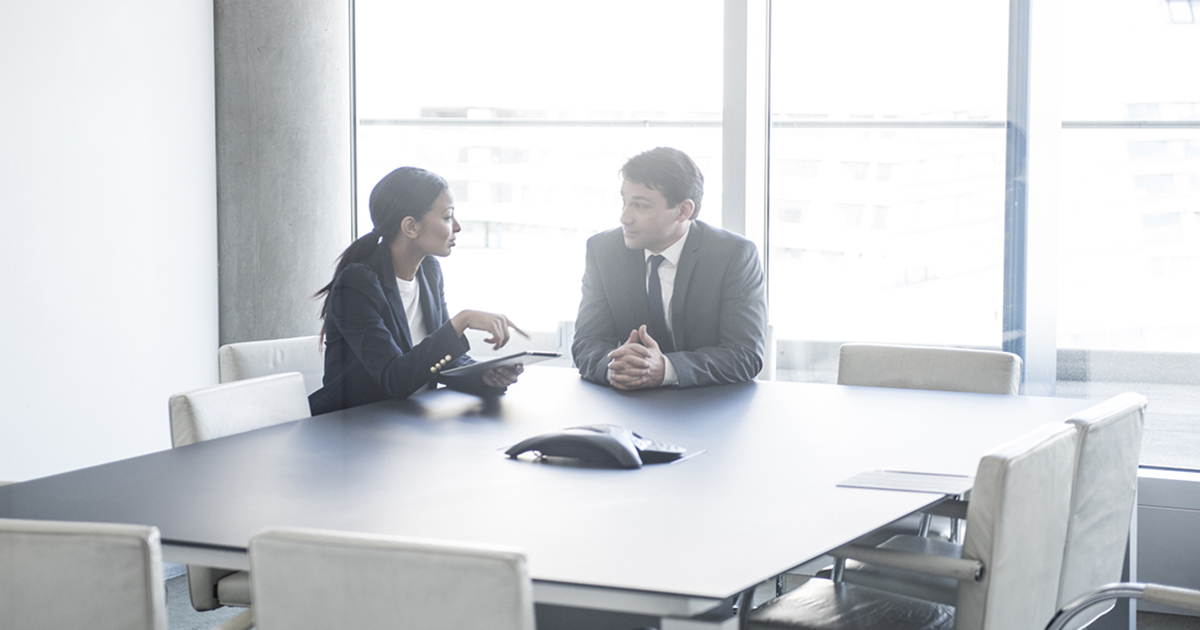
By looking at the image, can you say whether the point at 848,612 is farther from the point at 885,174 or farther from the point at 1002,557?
the point at 885,174

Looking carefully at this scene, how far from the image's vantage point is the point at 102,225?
4.35m

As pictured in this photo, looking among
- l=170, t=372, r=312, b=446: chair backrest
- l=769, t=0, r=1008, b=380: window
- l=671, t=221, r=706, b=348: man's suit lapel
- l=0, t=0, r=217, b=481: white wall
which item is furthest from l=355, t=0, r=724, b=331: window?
l=170, t=372, r=312, b=446: chair backrest

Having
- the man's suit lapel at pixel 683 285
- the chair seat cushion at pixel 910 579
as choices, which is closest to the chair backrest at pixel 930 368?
the man's suit lapel at pixel 683 285

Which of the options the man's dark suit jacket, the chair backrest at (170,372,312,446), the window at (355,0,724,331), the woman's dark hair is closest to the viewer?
the chair backrest at (170,372,312,446)

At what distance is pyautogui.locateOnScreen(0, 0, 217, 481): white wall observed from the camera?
13.0 feet

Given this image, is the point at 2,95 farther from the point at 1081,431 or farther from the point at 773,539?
the point at 1081,431

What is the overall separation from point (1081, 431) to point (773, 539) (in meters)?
0.94

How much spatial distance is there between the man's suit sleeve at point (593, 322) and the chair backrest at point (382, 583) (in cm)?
224

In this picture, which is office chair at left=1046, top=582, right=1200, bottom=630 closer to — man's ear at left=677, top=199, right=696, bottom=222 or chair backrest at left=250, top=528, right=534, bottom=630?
chair backrest at left=250, top=528, right=534, bottom=630

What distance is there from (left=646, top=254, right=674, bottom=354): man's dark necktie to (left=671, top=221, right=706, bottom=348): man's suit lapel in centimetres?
3

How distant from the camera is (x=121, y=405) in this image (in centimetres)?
449

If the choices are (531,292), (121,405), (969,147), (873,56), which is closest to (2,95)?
(121,405)

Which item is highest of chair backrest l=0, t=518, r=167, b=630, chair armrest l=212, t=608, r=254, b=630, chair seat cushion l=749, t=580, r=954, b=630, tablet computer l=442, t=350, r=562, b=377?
tablet computer l=442, t=350, r=562, b=377

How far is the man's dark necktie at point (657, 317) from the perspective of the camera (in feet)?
12.4
